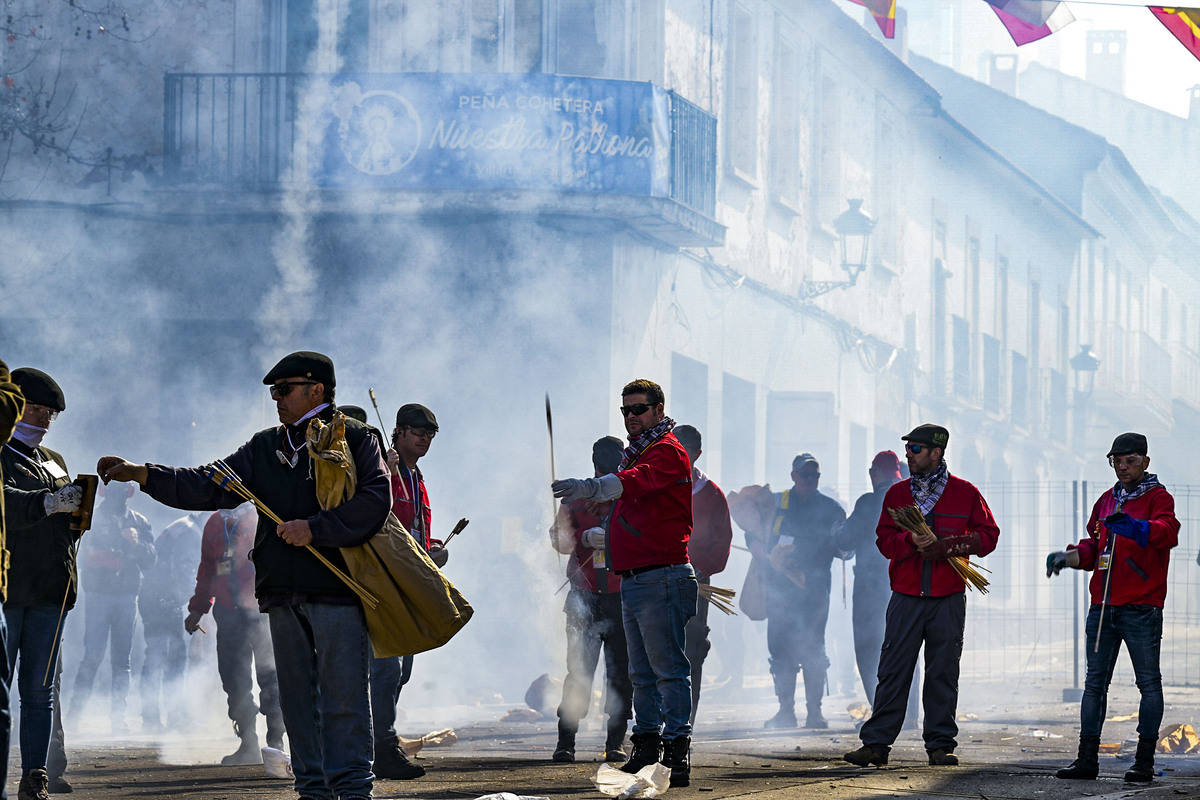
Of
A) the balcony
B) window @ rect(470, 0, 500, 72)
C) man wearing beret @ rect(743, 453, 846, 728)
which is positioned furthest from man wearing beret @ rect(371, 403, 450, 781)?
window @ rect(470, 0, 500, 72)

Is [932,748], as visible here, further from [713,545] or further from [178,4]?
[178,4]

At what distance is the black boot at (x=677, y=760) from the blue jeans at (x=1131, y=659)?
1863 millimetres

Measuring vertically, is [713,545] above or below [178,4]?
below

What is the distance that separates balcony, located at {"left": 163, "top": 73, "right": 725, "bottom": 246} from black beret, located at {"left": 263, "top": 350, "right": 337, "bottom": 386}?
9.50 metres

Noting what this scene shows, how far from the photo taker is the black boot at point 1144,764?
7395mm

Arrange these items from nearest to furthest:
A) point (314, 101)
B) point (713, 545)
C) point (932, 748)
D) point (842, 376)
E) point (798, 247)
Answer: point (932, 748)
point (713, 545)
point (314, 101)
point (798, 247)
point (842, 376)

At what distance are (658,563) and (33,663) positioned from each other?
2.32 meters

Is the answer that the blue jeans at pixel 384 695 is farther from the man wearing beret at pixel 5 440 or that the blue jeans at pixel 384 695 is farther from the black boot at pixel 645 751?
the man wearing beret at pixel 5 440

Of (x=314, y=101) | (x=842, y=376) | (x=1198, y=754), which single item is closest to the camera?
(x=1198, y=754)

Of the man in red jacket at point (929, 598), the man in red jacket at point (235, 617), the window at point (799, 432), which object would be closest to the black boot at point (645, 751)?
the man in red jacket at point (929, 598)

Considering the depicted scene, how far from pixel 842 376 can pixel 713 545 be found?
48.5 feet

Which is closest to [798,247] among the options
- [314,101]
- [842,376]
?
[842,376]

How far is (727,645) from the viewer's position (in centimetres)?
1566

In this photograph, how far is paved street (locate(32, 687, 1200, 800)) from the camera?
6762 mm
